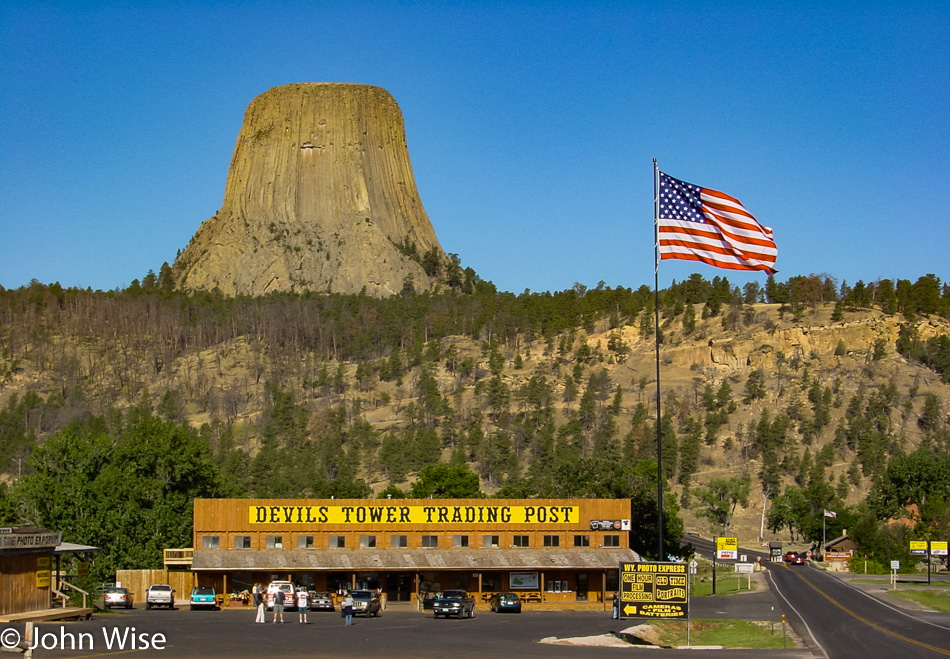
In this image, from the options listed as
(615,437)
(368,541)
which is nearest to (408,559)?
(368,541)

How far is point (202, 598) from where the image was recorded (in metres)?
67.0

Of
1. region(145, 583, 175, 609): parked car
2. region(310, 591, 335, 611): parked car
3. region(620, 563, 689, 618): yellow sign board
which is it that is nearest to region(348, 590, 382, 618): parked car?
region(310, 591, 335, 611): parked car

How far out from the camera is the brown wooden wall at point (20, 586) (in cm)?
4497

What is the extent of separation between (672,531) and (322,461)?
64014 millimetres

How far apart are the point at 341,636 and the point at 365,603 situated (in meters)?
14.1

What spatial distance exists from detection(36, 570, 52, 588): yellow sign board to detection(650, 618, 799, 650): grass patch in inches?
952

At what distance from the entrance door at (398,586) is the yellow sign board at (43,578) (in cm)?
3079

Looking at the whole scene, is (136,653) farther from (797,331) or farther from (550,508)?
(797,331)

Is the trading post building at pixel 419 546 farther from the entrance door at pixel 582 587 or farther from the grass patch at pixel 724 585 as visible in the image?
the grass patch at pixel 724 585

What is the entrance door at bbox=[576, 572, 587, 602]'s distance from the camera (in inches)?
3049

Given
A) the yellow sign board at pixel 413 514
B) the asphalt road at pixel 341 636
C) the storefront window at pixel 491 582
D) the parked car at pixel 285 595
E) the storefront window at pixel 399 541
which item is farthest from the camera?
the storefront window at pixel 399 541

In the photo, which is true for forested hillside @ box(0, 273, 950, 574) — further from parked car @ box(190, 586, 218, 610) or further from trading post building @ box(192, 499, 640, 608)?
parked car @ box(190, 586, 218, 610)

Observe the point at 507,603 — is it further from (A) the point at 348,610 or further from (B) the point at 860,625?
(B) the point at 860,625

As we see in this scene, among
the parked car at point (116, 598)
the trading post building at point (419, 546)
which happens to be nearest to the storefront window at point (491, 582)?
the trading post building at point (419, 546)
